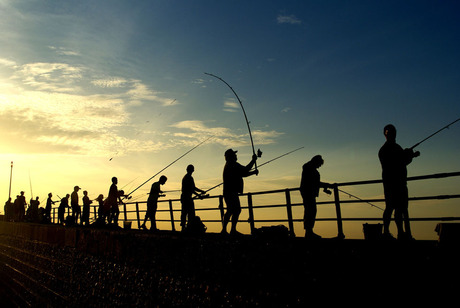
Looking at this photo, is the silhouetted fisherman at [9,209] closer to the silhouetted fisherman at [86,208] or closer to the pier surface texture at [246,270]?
the silhouetted fisherman at [86,208]

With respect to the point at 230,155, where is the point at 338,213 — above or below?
below

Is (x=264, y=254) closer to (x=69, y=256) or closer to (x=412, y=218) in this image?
(x=412, y=218)

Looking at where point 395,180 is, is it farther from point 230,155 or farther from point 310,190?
point 230,155

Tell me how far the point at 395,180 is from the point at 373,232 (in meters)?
1.22

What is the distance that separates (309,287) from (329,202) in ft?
13.4

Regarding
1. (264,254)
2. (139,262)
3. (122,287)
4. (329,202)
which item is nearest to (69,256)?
(122,287)

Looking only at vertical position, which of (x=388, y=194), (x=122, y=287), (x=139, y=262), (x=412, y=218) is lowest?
(x=122, y=287)

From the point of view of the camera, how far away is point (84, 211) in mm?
16234

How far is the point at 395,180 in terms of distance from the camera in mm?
5109

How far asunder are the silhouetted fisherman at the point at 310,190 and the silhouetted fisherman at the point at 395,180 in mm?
1805

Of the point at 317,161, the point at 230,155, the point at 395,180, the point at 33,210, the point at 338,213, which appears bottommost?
the point at 338,213

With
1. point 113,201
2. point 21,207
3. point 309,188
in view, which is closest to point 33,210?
point 21,207

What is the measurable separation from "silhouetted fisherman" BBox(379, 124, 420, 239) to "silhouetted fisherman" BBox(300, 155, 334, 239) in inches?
71.1

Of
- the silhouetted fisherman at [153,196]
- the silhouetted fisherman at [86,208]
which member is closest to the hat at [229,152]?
the silhouetted fisherman at [153,196]
